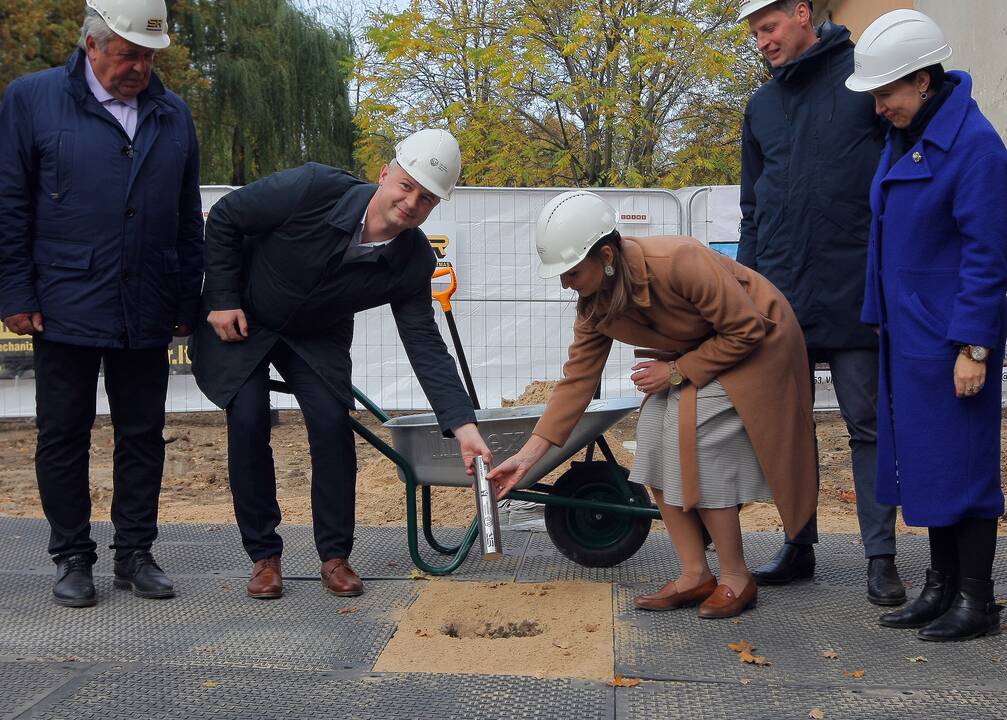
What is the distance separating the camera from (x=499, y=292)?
909cm

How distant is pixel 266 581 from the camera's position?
4191 millimetres

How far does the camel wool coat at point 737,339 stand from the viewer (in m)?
3.73

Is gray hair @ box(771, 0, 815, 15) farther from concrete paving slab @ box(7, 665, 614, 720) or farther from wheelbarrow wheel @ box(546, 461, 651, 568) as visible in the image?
concrete paving slab @ box(7, 665, 614, 720)

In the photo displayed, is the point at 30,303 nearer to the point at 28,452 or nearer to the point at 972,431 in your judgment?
the point at 972,431

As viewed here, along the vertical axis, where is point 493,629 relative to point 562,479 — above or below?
below

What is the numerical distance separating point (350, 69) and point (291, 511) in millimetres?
16363

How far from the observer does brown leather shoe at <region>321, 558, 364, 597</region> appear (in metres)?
4.20

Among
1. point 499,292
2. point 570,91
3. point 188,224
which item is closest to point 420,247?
point 188,224

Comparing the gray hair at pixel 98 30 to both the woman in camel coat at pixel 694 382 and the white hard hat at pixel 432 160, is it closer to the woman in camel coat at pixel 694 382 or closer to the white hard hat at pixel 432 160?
the white hard hat at pixel 432 160

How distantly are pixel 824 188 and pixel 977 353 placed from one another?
0.94 meters

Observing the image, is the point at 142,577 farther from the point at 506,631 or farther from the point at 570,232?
the point at 570,232

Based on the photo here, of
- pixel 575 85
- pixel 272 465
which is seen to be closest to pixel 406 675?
pixel 272 465

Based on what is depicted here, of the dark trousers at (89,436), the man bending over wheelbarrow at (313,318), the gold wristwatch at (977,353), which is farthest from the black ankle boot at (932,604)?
the dark trousers at (89,436)

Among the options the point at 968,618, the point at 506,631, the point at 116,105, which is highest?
the point at 116,105
